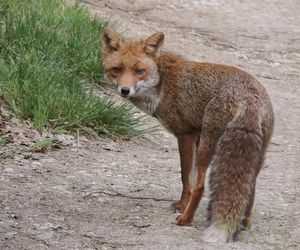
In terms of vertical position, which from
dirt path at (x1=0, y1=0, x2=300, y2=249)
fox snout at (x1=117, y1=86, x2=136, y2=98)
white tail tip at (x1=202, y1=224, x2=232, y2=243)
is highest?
fox snout at (x1=117, y1=86, x2=136, y2=98)

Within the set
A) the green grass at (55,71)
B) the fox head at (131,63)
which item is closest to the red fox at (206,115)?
the fox head at (131,63)

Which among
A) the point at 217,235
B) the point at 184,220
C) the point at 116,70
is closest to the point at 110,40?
the point at 116,70

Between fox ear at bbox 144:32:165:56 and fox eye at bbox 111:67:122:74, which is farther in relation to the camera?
fox ear at bbox 144:32:165:56

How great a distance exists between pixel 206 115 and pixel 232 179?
62cm

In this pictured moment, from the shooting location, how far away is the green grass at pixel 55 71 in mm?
8203

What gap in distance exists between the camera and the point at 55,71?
8766mm

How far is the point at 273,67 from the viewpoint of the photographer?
12.1 meters

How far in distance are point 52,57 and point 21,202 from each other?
3157 mm

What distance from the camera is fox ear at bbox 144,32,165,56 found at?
663 cm

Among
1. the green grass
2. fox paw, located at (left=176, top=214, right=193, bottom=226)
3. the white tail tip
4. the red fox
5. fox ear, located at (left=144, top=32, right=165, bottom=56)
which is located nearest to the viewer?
the white tail tip

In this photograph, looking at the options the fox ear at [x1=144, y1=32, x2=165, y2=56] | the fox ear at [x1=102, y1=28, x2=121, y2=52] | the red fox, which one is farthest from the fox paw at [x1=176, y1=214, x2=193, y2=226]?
the fox ear at [x1=102, y1=28, x2=121, y2=52]

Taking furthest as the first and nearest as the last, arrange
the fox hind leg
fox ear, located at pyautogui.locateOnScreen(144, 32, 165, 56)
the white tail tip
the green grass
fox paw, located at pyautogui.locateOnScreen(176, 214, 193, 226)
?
the green grass → fox ear, located at pyautogui.locateOnScreen(144, 32, 165, 56) → the fox hind leg → fox paw, located at pyautogui.locateOnScreen(176, 214, 193, 226) → the white tail tip

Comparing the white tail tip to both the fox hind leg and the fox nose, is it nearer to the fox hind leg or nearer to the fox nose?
the fox hind leg

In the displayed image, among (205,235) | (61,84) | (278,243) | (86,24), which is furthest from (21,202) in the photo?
(86,24)
